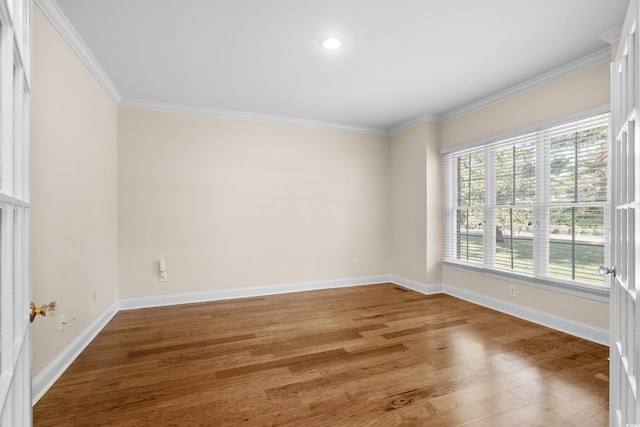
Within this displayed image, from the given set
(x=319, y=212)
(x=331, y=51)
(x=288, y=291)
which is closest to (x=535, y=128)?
(x=331, y=51)

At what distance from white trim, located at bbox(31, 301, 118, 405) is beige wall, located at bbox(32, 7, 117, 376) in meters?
0.05

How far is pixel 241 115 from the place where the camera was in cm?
432

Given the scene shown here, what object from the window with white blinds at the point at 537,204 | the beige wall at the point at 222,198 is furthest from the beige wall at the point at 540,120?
the window with white blinds at the point at 537,204

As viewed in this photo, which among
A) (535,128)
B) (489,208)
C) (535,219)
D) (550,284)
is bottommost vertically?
(550,284)

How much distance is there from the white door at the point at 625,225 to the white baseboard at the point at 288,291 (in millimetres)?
1792

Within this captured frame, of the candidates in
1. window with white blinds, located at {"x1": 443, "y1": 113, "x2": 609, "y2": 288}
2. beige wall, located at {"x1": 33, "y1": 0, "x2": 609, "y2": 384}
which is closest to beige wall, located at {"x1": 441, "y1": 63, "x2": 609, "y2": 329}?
beige wall, located at {"x1": 33, "y1": 0, "x2": 609, "y2": 384}

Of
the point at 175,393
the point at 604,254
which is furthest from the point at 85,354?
the point at 604,254

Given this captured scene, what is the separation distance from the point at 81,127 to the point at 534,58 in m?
4.09

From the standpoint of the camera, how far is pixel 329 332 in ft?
10.1

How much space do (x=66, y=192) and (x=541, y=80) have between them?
14.7 ft

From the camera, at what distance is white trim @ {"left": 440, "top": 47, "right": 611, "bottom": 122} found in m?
2.73

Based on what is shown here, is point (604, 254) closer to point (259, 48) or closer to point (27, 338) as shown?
point (259, 48)

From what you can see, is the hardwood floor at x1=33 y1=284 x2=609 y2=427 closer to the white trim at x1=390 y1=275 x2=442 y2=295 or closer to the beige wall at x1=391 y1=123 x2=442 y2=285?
the white trim at x1=390 y1=275 x2=442 y2=295

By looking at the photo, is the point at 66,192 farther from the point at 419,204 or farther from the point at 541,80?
the point at 541,80
